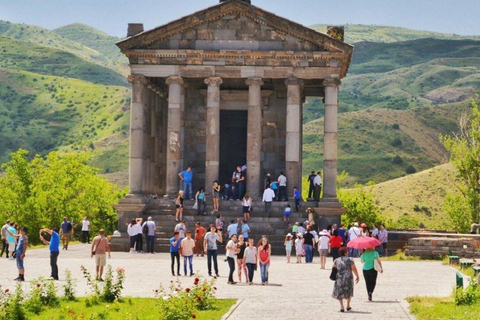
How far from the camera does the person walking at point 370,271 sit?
1099 inches

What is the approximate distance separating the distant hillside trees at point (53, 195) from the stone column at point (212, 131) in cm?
2992

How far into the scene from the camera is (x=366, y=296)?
29094 mm

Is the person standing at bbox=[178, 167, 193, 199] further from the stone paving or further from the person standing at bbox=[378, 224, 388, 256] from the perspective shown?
the person standing at bbox=[378, 224, 388, 256]

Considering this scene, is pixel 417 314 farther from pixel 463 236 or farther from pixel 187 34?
pixel 187 34

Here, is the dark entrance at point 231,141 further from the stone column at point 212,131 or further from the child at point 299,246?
the child at point 299,246

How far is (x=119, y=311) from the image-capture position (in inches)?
981

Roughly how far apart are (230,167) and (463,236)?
1514cm

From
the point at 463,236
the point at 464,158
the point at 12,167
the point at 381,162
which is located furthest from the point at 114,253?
the point at 381,162

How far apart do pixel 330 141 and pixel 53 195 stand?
1510 inches

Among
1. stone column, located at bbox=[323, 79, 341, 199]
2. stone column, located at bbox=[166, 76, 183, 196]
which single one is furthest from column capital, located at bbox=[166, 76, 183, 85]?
Answer: stone column, located at bbox=[323, 79, 341, 199]

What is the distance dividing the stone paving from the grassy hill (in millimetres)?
59952

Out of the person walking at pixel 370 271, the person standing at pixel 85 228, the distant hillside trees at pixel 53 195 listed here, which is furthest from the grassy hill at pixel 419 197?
the person walking at pixel 370 271

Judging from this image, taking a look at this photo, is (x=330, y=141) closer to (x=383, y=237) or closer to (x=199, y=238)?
(x=383, y=237)

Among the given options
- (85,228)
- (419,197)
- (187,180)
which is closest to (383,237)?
(187,180)
